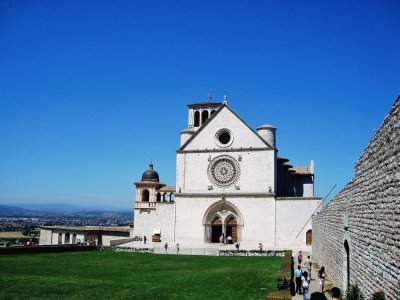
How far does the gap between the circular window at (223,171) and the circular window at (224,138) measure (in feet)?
4.38

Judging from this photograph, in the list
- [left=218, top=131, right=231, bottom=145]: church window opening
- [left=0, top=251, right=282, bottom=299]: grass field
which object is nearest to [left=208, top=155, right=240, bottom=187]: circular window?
[left=218, top=131, right=231, bottom=145]: church window opening

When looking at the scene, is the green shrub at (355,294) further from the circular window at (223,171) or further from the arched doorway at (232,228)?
the arched doorway at (232,228)

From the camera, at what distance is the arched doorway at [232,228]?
4612cm

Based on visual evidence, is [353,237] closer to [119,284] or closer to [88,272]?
[119,284]

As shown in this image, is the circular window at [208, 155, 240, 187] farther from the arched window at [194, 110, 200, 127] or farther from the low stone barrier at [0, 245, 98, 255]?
the low stone barrier at [0, 245, 98, 255]

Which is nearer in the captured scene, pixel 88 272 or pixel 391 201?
pixel 391 201

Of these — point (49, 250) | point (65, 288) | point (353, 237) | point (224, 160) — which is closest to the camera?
point (353, 237)

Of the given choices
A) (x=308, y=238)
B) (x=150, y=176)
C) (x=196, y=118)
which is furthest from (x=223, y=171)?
(x=150, y=176)

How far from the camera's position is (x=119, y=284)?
2053 cm

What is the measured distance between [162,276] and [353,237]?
12.7m

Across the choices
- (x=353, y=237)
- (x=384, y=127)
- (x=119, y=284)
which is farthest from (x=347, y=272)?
(x=119, y=284)

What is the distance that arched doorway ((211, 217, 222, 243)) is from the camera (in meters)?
46.7

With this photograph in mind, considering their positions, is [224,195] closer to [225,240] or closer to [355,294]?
[225,240]

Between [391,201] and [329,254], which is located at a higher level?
[391,201]
